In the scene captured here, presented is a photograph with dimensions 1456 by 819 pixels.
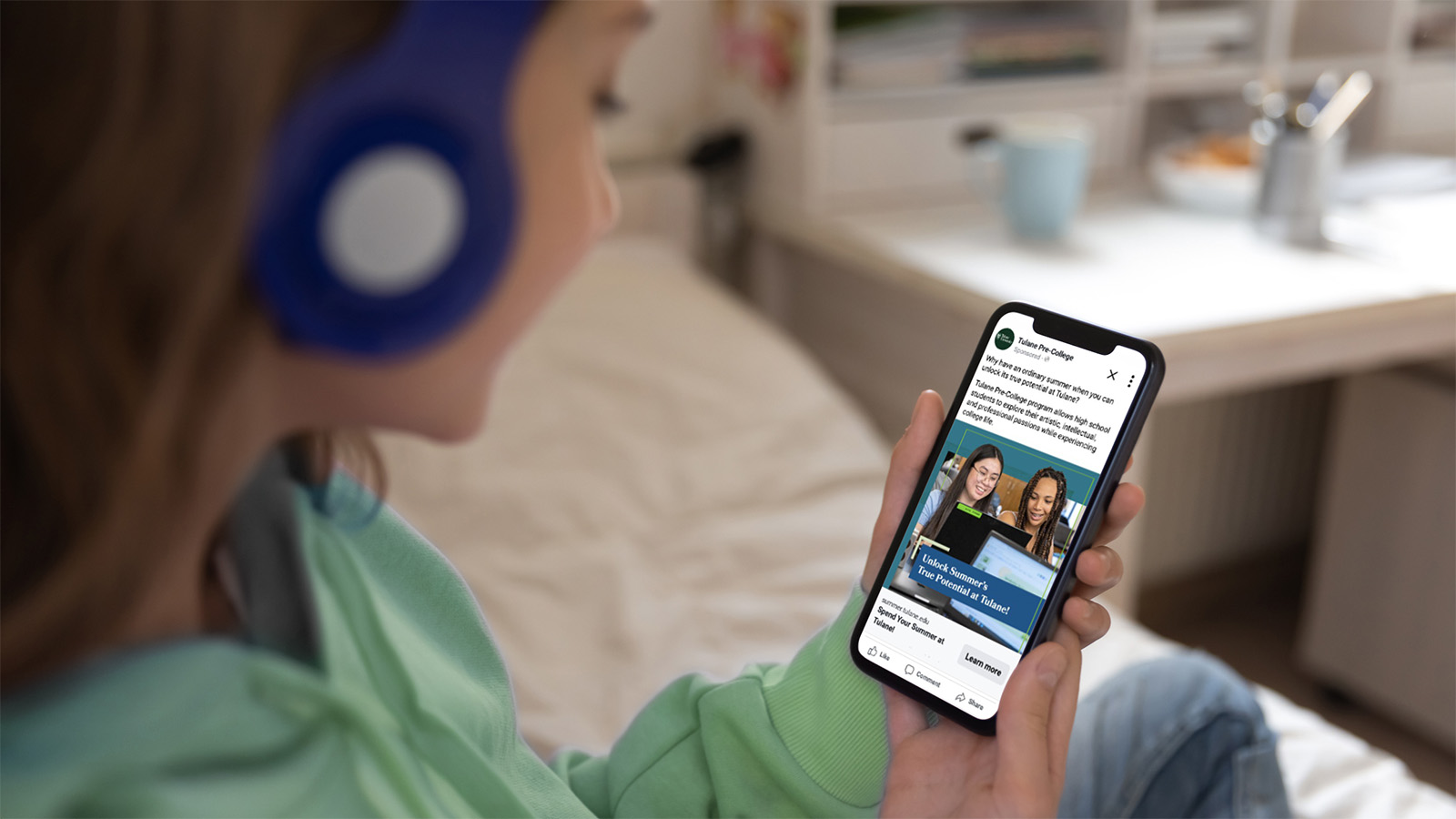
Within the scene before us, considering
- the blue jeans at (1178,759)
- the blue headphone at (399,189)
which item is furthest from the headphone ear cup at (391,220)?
the blue jeans at (1178,759)

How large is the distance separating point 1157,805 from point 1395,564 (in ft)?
3.16

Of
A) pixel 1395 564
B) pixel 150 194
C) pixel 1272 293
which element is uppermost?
pixel 150 194

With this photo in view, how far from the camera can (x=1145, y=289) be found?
4.06 feet

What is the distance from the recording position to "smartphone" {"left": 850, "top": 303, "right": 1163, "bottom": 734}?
1.78 ft

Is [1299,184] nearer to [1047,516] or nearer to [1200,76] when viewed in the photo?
[1200,76]

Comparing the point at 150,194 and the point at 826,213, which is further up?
the point at 150,194

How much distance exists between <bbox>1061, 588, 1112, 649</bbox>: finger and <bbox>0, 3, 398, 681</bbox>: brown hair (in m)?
0.38

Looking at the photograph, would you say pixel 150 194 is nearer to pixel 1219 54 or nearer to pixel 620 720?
pixel 620 720

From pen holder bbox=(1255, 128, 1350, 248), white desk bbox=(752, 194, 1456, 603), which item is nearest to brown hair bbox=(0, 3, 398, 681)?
white desk bbox=(752, 194, 1456, 603)

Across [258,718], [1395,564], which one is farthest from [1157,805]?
[1395,564]

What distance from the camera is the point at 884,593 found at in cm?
57

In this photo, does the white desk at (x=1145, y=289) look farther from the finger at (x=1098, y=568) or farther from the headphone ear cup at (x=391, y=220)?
the headphone ear cup at (x=391, y=220)

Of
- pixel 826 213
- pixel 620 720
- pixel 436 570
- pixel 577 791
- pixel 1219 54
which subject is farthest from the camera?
pixel 1219 54

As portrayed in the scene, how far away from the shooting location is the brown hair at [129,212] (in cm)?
27
